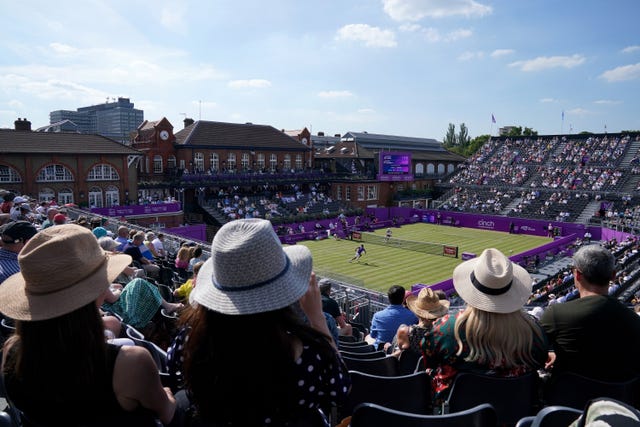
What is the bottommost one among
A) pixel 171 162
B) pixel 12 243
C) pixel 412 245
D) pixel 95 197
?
pixel 412 245

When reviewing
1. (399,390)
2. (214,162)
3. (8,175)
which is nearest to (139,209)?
(8,175)

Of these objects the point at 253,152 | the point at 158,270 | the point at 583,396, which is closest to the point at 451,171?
the point at 253,152

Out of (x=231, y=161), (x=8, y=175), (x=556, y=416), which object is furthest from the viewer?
(x=231, y=161)

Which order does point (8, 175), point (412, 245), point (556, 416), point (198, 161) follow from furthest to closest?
point (198, 161) < point (412, 245) < point (8, 175) < point (556, 416)

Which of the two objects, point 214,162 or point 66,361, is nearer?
point 66,361

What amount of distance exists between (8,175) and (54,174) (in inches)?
119

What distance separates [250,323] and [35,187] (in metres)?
37.6

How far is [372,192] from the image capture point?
54094 mm

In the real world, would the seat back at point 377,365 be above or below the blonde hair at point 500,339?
below

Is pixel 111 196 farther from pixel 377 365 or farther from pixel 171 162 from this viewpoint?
pixel 377 365

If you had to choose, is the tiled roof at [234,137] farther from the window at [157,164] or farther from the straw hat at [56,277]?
the straw hat at [56,277]

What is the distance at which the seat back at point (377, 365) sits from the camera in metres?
4.33

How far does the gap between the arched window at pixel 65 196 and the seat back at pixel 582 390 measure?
3801 cm

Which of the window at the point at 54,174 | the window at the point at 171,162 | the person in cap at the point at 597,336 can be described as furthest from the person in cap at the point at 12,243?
the window at the point at 171,162
